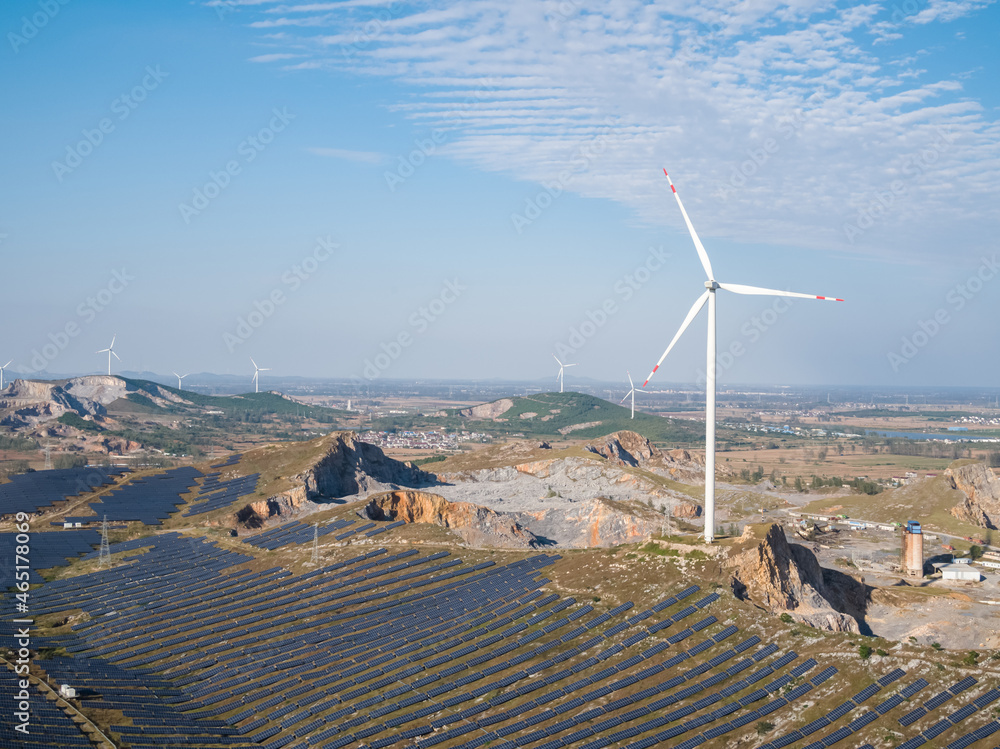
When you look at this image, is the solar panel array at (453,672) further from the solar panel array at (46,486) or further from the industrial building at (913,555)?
the industrial building at (913,555)

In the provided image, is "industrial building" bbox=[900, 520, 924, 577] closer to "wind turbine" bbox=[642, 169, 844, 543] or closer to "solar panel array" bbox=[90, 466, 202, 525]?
"wind turbine" bbox=[642, 169, 844, 543]

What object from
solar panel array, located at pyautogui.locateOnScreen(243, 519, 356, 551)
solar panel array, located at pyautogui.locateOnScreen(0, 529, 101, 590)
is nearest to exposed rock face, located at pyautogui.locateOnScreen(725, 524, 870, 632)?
solar panel array, located at pyautogui.locateOnScreen(243, 519, 356, 551)

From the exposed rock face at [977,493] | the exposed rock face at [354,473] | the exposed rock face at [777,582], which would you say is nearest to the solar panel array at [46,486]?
the exposed rock face at [354,473]

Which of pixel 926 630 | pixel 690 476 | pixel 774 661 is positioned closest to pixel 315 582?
pixel 774 661

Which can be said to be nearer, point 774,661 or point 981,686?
point 981,686

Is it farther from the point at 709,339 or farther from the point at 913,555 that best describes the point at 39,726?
the point at 913,555

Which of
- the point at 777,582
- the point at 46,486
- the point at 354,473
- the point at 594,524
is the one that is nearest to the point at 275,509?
the point at 354,473

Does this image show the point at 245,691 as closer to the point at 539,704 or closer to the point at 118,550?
the point at 539,704
